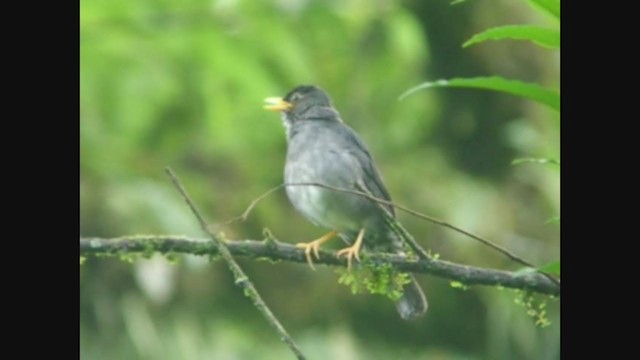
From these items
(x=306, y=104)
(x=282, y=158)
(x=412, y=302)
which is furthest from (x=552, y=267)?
(x=282, y=158)

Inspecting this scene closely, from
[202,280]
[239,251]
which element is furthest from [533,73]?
[239,251]

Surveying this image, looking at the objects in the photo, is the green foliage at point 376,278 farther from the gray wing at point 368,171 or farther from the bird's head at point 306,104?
the bird's head at point 306,104

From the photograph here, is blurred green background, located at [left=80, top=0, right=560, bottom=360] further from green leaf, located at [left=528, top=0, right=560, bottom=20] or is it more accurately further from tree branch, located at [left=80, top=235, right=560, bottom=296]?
green leaf, located at [left=528, top=0, right=560, bottom=20]

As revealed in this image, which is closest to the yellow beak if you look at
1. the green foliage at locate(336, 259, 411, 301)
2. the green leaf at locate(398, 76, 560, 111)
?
the green foliage at locate(336, 259, 411, 301)

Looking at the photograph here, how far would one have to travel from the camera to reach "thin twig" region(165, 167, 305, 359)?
1652 millimetres

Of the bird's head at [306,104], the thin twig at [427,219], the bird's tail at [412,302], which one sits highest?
the bird's head at [306,104]

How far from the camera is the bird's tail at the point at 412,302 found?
96.5 inches

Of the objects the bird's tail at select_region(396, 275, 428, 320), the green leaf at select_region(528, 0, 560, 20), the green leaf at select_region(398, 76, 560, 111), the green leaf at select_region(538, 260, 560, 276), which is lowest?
the green leaf at select_region(538, 260, 560, 276)

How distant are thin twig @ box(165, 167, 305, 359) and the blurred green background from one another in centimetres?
143

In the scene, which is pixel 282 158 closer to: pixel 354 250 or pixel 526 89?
pixel 354 250

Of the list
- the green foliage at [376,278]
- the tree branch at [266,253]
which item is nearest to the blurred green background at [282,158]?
the green foliage at [376,278]

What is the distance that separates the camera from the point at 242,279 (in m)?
1.81

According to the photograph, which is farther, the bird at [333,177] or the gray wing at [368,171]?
the gray wing at [368,171]
